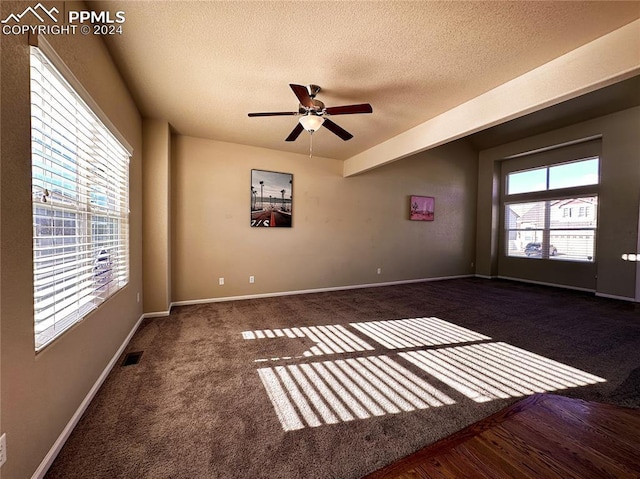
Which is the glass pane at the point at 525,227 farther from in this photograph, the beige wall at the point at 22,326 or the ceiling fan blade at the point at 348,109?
the beige wall at the point at 22,326

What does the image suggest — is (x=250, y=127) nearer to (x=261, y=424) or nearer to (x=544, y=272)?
(x=261, y=424)

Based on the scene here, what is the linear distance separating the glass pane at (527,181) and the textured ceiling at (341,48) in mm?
4895

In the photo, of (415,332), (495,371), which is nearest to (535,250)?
(415,332)


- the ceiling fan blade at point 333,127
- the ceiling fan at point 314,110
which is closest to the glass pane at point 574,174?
the ceiling fan blade at point 333,127

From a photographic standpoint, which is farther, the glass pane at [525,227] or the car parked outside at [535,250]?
the glass pane at [525,227]

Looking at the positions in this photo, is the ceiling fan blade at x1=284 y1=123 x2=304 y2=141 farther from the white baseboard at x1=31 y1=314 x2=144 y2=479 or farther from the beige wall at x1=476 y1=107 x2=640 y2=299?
the beige wall at x1=476 y1=107 x2=640 y2=299

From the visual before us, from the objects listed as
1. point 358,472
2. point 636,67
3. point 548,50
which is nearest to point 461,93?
point 548,50

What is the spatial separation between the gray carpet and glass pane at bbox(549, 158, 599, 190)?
9.85ft

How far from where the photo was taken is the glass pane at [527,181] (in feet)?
20.7

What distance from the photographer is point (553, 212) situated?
20.1 feet

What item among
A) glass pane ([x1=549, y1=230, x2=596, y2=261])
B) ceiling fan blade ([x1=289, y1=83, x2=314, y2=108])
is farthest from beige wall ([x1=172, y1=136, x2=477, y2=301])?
ceiling fan blade ([x1=289, y1=83, x2=314, y2=108])

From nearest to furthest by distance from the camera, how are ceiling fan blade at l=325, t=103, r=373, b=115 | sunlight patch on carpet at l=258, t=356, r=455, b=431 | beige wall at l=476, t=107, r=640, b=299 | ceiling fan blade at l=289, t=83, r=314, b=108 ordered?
1. sunlight patch on carpet at l=258, t=356, r=455, b=431
2. ceiling fan blade at l=289, t=83, r=314, b=108
3. ceiling fan blade at l=325, t=103, r=373, b=115
4. beige wall at l=476, t=107, r=640, b=299

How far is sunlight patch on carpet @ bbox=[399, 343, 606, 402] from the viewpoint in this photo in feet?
6.68

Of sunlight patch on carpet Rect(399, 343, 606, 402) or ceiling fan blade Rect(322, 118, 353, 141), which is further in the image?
ceiling fan blade Rect(322, 118, 353, 141)
